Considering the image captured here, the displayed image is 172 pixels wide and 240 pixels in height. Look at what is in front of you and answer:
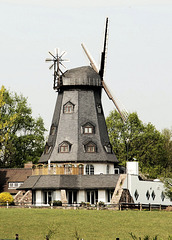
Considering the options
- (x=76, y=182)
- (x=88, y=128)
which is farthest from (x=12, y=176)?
(x=76, y=182)

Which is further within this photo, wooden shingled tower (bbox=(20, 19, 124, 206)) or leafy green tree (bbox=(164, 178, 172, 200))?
leafy green tree (bbox=(164, 178, 172, 200))

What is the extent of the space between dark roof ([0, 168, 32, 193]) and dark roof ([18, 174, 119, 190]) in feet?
34.3

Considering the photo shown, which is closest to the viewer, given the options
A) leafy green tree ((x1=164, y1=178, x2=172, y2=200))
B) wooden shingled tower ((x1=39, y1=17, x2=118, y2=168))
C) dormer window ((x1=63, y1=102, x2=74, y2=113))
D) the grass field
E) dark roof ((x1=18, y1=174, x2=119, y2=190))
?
the grass field

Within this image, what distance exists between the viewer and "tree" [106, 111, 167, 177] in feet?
265

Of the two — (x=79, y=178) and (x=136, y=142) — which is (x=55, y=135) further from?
(x=136, y=142)

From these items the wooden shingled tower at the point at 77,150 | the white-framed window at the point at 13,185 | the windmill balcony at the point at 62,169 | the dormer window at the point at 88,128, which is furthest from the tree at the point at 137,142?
the windmill balcony at the point at 62,169

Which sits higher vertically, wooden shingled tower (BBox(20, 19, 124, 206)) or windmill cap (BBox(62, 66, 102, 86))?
windmill cap (BBox(62, 66, 102, 86))

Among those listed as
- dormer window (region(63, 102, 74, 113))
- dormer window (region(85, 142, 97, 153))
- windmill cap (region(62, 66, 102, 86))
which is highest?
windmill cap (region(62, 66, 102, 86))

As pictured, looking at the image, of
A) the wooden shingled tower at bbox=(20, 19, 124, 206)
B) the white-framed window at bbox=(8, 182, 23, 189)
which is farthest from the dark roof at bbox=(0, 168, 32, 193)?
the wooden shingled tower at bbox=(20, 19, 124, 206)

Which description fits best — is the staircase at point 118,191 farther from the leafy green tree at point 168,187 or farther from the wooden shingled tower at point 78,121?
the leafy green tree at point 168,187

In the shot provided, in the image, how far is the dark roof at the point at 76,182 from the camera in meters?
56.2

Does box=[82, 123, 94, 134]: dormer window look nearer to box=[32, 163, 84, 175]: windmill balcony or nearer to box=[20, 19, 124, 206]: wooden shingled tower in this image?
box=[20, 19, 124, 206]: wooden shingled tower

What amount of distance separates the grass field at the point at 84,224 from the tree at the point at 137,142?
3544 cm

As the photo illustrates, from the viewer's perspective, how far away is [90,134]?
6031cm
